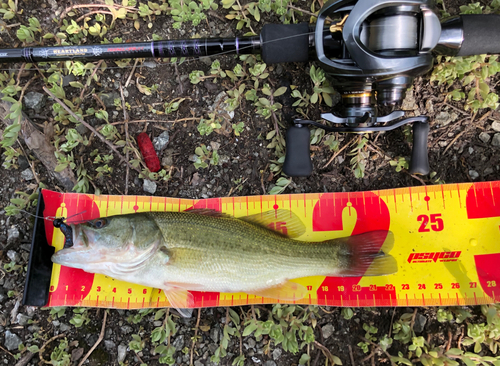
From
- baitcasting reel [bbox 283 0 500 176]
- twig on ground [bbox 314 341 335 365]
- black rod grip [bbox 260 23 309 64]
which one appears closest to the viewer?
baitcasting reel [bbox 283 0 500 176]

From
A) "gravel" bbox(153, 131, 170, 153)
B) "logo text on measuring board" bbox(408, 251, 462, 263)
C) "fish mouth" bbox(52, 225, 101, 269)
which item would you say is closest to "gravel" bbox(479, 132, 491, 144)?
"logo text on measuring board" bbox(408, 251, 462, 263)

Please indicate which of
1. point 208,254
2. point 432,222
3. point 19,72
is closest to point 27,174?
point 19,72

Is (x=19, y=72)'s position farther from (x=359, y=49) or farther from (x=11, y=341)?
(x=359, y=49)

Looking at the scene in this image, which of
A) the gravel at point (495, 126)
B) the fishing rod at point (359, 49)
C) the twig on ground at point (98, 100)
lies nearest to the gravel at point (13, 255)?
the twig on ground at point (98, 100)

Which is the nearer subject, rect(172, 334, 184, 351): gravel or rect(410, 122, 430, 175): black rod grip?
rect(410, 122, 430, 175): black rod grip

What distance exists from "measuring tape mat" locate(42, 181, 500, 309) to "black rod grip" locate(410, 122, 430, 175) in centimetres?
19

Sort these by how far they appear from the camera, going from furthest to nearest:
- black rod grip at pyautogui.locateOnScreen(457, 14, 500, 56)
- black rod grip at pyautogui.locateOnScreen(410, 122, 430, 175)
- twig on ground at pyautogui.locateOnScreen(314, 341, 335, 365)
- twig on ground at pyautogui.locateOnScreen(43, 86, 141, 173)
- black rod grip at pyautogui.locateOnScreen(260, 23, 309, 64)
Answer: twig on ground at pyautogui.locateOnScreen(43, 86, 141, 173) → twig on ground at pyautogui.locateOnScreen(314, 341, 335, 365) → black rod grip at pyautogui.locateOnScreen(410, 122, 430, 175) → black rod grip at pyautogui.locateOnScreen(260, 23, 309, 64) → black rod grip at pyautogui.locateOnScreen(457, 14, 500, 56)

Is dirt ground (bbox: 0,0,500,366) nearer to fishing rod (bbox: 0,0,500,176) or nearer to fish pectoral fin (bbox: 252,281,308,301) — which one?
fishing rod (bbox: 0,0,500,176)

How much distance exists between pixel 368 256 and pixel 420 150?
3.29 ft

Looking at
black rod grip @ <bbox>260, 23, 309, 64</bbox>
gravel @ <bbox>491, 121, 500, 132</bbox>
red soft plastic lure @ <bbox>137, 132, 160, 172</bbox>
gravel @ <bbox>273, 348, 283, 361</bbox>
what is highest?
black rod grip @ <bbox>260, 23, 309, 64</bbox>

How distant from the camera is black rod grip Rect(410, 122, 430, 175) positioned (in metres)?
2.70

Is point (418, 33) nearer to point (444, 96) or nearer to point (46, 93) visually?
point (444, 96)

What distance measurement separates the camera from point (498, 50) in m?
2.39

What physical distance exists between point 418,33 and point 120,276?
2.73m
